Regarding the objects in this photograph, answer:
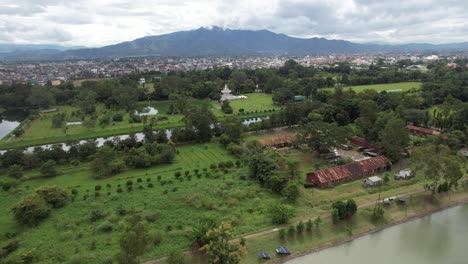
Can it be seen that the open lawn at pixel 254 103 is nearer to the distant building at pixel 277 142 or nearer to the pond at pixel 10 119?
the distant building at pixel 277 142

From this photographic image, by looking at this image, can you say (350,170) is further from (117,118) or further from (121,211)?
(117,118)

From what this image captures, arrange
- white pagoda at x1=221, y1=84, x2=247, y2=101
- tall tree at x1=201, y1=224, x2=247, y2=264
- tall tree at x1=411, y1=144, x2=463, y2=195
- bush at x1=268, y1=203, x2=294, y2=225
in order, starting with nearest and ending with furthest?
tall tree at x1=201, y1=224, x2=247, y2=264
bush at x1=268, y1=203, x2=294, y2=225
tall tree at x1=411, y1=144, x2=463, y2=195
white pagoda at x1=221, y1=84, x2=247, y2=101

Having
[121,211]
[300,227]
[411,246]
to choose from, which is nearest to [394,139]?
[411,246]

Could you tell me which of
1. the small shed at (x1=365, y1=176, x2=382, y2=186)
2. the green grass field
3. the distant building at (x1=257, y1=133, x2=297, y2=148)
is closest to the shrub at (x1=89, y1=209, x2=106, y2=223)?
the distant building at (x1=257, y1=133, x2=297, y2=148)

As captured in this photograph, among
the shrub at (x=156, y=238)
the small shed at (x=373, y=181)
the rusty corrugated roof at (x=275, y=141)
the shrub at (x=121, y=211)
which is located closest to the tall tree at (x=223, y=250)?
the shrub at (x=156, y=238)

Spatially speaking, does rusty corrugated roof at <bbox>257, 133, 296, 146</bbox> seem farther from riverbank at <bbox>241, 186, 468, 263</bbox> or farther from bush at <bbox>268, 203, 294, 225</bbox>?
bush at <bbox>268, 203, 294, 225</bbox>
